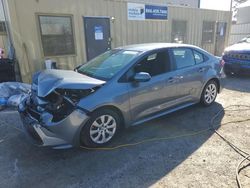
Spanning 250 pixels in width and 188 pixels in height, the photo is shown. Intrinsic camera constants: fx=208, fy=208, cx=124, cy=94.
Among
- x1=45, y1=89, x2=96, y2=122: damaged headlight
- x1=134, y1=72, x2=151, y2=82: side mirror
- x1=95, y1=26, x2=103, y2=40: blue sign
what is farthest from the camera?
x1=95, y1=26, x2=103, y2=40: blue sign

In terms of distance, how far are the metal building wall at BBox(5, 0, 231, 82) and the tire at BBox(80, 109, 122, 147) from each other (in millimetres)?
4338

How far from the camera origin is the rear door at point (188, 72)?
4.00 meters

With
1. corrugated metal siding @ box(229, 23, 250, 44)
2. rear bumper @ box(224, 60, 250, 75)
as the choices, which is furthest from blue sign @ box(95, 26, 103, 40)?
corrugated metal siding @ box(229, 23, 250, 44)

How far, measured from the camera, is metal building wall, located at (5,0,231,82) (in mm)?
6043

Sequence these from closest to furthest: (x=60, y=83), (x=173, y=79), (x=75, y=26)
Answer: (x=60, y=83), (x=173, y=79), (x=75, y=26)

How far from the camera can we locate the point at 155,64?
3.77 metres

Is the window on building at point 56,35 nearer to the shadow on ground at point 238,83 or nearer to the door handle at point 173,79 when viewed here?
the door handle at point 173,79

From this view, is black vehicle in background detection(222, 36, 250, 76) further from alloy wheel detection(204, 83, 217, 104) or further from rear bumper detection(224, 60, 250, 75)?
alloy wheel detection(204, 83, 217, 104)

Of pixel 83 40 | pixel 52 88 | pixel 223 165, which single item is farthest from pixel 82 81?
pixel 83 40

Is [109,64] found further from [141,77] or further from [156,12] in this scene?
[156,12]

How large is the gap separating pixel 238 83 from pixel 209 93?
297 centimetres

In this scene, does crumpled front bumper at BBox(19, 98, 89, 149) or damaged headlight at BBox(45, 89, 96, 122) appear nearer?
crumpled front bumper at BBox(19, 98, 89, 149)

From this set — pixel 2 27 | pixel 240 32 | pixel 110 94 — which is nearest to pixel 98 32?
pixel 2 27

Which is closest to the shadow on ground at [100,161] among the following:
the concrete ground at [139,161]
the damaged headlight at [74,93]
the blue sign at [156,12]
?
the concrete ground at [139,161]
